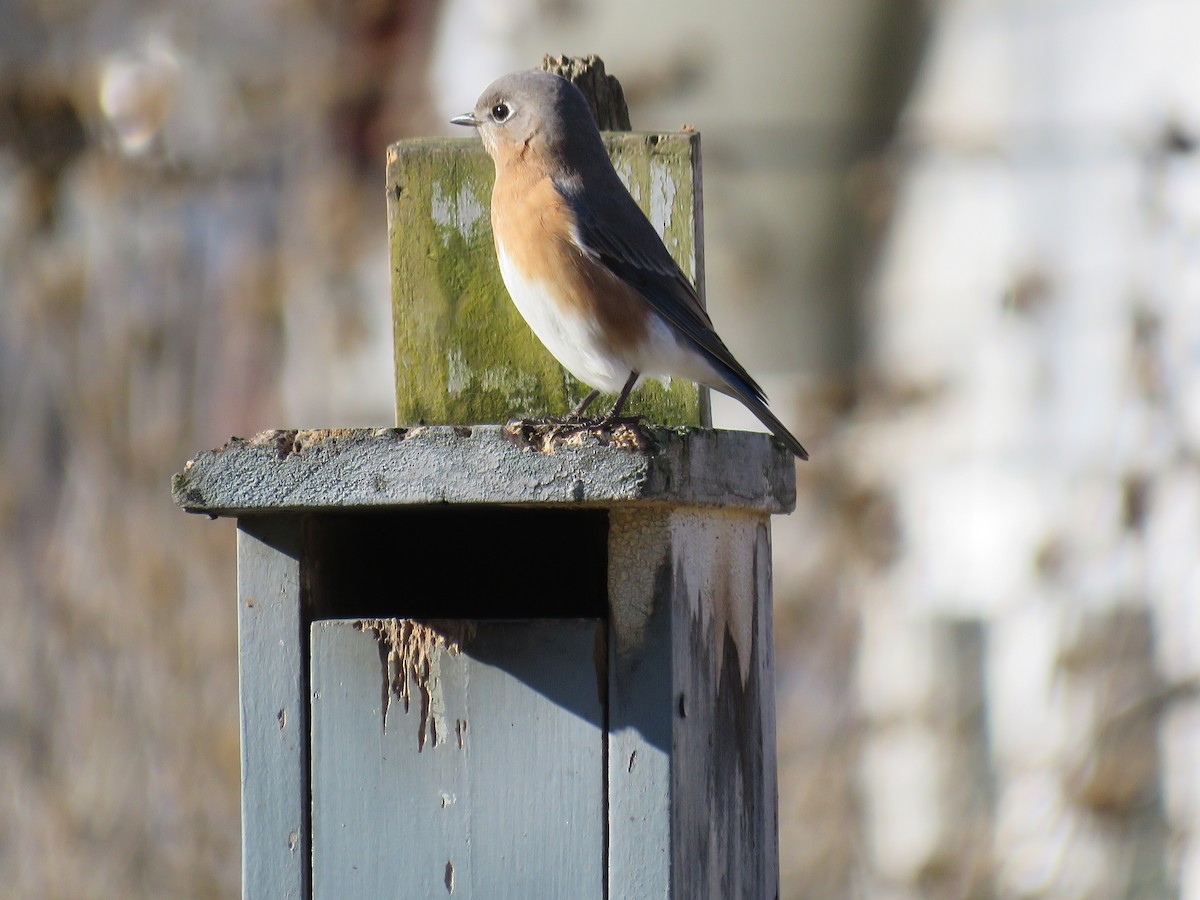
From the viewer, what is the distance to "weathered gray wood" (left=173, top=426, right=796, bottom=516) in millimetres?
1666

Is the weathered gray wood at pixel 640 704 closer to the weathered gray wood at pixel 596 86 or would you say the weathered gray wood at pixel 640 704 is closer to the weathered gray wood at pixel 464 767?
the weathered gray wood at pixel 464 767

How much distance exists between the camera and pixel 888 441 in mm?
4859

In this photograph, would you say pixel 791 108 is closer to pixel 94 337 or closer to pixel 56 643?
pixel 94 337

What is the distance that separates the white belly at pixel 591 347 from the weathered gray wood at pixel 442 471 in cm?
42

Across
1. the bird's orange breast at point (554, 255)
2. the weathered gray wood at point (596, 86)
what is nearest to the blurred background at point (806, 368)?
the weathered gray wood at point (596, 86)

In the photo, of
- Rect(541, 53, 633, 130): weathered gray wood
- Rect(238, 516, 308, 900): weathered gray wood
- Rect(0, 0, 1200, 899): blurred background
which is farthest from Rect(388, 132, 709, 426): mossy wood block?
Rect(0, 0, 1200, 899): blurred background

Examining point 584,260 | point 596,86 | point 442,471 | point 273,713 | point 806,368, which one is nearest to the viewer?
point 442,471

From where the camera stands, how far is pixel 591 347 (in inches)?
86.7

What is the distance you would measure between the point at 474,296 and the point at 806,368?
3240 mm

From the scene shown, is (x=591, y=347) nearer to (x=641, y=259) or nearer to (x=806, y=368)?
(x=641, y=259)

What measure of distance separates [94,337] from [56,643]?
900mm

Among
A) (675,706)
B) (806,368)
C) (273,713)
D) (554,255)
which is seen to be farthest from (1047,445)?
(273,713)

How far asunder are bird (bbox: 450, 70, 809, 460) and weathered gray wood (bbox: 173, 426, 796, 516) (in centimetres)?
44

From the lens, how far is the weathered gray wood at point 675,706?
1.79m
